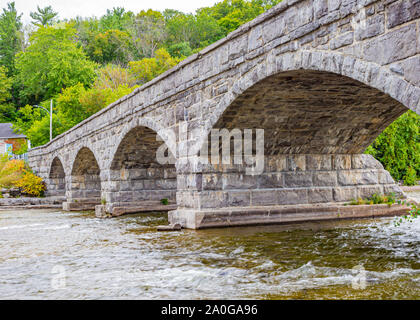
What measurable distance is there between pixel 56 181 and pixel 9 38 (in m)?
38.5

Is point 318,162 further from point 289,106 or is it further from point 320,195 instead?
point 289,106

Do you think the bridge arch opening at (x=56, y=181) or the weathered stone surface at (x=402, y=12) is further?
the bridge arch opening at (x=56, y=181)

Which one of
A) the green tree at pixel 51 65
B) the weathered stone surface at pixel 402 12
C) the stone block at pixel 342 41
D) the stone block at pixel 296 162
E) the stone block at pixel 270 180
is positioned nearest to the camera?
the weathered stone surface at pixel 402 12

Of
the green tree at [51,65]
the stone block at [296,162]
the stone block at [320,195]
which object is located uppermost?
the green tree at [51,65]

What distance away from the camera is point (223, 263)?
6.60m

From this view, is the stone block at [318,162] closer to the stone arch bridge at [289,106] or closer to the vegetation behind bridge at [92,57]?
the stone arch bridge at [289,106]

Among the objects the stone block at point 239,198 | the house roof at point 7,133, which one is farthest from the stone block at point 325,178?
the house roof at point 7,133

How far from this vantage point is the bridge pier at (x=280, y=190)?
1023 centimetres

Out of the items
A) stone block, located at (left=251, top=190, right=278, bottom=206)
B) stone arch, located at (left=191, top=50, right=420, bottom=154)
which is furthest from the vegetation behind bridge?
stone arch, located at (left=191, top=50, right=420, bottom=154)

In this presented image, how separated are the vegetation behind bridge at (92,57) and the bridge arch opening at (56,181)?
256 inches

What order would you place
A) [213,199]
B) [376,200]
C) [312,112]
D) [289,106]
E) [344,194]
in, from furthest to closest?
[376,200], [344,194], [213,199], [312,112], [289,106]

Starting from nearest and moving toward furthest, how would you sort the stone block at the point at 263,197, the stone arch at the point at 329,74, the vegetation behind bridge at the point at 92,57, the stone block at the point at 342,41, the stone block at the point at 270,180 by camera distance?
the stone arch at the point at 329,74
the stone block at the point at 342,41
the stone block at the point at 263,197
the stone block at the point at 270,180
the vegetation behind bridge at the point at 92,57

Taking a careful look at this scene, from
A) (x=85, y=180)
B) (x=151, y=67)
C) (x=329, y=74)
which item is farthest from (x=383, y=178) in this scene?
(x=151, y=67)

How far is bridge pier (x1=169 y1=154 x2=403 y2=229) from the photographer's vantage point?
403 inches
